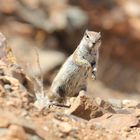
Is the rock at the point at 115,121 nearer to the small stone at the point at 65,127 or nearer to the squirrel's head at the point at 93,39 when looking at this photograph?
the small stone at the point at 65,127

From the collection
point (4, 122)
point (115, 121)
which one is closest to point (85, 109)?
point (115, 121)

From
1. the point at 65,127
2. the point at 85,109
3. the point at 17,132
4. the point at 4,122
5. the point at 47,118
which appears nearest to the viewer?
the point at 17,132

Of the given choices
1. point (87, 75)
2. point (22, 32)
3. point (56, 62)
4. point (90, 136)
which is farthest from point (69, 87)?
point (22, 32)

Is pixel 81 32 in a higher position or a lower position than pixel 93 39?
higher

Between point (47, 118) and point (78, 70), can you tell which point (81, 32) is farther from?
point (47, 118)

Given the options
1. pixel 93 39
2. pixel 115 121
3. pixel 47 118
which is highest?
pixel 93 39

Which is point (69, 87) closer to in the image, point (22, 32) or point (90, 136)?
point (90, 136)
